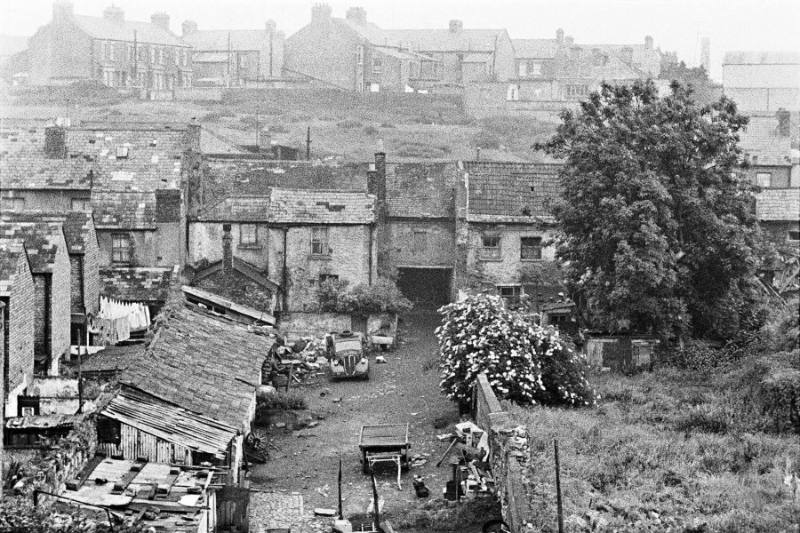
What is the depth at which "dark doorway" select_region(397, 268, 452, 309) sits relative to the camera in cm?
5069

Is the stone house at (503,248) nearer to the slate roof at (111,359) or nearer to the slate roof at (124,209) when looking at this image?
the slate roof at (124,209)

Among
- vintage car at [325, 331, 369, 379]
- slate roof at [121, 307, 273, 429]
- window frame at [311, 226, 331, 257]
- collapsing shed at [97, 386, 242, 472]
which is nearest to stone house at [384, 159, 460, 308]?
window frame at [311, 226, 331, 257]

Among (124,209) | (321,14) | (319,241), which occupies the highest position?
(321,14)

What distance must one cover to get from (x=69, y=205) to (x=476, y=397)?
2412cm

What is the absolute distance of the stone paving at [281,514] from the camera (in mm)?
25031

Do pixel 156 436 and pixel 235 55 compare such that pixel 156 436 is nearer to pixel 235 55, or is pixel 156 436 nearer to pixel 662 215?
pixel 662 215

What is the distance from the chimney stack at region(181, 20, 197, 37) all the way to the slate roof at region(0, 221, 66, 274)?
7205 cm

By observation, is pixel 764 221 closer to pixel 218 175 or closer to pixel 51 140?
pixel 218 175

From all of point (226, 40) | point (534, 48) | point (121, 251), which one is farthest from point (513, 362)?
point (226, 40)

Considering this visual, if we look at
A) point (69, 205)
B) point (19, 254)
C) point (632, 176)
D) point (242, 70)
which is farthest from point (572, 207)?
point (242, 70)

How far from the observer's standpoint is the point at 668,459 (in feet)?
81.6

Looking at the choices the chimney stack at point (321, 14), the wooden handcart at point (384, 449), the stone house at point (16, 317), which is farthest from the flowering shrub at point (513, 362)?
the chimney stack at point (321, 14)

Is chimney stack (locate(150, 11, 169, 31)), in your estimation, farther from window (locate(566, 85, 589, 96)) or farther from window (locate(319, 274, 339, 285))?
window (locate(319, 274, 339, 285))

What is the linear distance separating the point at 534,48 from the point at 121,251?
63629 millimetres
